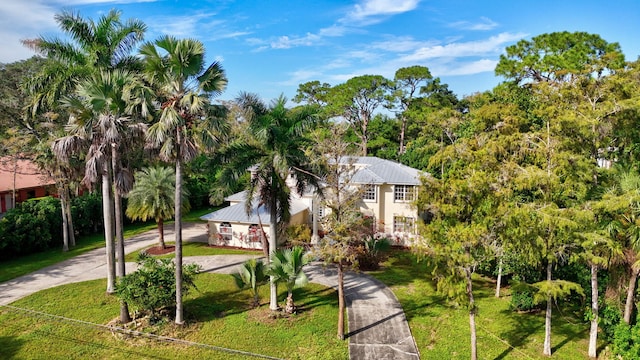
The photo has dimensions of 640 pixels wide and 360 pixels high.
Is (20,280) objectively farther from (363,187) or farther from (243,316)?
(363,187)

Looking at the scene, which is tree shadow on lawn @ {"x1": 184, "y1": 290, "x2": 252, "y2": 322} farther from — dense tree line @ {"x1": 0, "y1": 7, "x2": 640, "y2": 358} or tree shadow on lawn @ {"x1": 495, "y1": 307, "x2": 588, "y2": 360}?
tree shadow on lawn @ {"x1": 495, "y1": 307, "x2": 588, "y2": 360}

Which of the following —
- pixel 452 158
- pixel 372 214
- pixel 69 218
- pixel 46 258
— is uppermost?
pixel 452 158

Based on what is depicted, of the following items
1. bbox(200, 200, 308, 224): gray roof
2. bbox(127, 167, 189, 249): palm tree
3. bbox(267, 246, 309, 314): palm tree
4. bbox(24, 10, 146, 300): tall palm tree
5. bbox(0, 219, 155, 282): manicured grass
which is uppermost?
bbox(24, 10, 146, 300): tall palm tree

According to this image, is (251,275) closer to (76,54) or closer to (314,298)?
(314,298)

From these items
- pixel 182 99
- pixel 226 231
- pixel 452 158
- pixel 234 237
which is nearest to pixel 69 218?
pixel 226 231

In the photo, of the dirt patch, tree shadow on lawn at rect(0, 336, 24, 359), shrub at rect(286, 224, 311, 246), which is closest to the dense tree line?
tree shadow on lawn at rect(0, 336, 24, 359)

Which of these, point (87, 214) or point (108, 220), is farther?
point (87, 214)

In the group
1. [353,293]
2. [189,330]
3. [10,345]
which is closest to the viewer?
[10,345]
